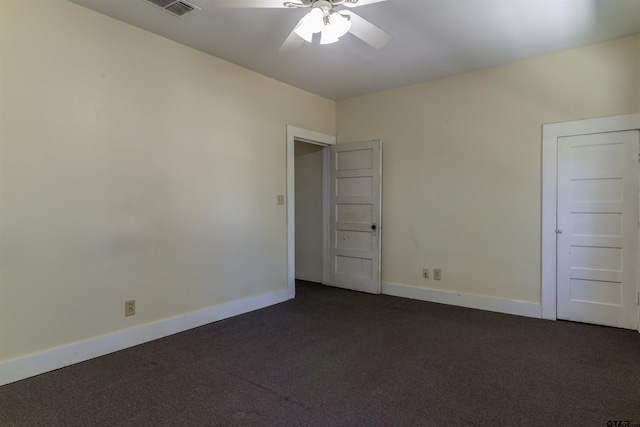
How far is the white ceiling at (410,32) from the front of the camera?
104 inches

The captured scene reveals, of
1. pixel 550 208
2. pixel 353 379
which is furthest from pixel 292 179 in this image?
pixel 550 208

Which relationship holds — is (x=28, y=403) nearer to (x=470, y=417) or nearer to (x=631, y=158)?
(x=470, y=417)

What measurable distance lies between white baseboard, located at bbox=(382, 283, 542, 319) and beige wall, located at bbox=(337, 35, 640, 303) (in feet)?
0.22

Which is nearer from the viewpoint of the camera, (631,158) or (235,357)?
(235,357)

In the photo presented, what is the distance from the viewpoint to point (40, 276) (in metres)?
2.47

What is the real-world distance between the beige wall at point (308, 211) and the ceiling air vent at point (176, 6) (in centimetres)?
284

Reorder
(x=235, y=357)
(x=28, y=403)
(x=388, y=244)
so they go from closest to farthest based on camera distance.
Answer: (x=28, y=403)
(x=235, y=357)
(x=388, y=244)

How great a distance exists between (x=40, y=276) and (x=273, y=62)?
2714mm

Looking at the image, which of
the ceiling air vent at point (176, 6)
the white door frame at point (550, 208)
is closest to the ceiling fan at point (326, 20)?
the ceiling air vent at point (176, 6)

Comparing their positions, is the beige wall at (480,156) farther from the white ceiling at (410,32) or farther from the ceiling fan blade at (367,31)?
the ceiling fan blade at (367,31)

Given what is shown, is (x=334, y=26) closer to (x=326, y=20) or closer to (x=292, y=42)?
(x=326, y=20)

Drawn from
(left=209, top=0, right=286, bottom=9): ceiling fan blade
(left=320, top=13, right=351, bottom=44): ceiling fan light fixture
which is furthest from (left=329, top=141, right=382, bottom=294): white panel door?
(left=209, top=0, right=286, bottom=9): ceiling fan blade

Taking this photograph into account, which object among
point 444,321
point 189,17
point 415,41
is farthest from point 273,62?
point 444,321

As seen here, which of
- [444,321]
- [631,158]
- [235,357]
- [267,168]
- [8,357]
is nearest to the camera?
[8,357]
